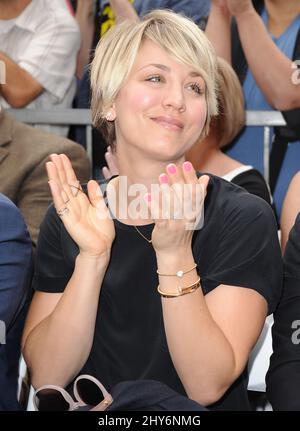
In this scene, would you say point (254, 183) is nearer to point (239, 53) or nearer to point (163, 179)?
point (239, 53)

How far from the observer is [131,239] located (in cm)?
222

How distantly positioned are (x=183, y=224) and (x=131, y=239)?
1.08 ft

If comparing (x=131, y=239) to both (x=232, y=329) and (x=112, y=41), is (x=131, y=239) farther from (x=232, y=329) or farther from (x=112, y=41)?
(x=112, y=41)

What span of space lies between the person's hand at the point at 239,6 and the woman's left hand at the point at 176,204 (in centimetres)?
166

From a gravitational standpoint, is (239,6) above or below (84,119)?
above

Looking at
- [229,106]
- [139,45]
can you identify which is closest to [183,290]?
[139,45]

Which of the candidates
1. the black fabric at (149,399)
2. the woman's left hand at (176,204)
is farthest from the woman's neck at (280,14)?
the black fabric at (149,399)

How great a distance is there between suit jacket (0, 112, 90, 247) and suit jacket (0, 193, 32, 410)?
31.4 inches

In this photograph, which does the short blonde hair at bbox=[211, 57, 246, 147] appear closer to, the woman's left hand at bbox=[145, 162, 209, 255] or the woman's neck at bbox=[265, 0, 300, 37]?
the woman's neck at bbox=[265, 0, 300, 37]

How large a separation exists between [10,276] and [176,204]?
0.51m

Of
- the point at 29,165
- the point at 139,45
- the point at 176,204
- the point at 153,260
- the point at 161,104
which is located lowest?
the point at 29,165

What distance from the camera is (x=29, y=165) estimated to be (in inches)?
119

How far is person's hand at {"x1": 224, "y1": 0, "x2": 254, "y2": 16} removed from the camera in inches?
133

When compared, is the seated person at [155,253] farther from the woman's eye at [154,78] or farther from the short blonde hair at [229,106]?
the short blonde hair at [229,106]
